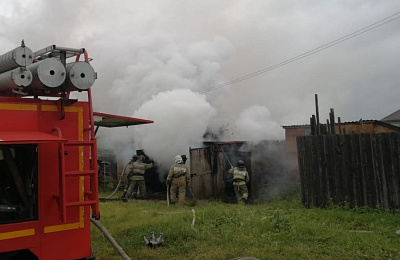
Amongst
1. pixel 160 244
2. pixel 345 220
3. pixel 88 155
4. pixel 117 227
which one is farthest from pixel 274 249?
pixel 117 227

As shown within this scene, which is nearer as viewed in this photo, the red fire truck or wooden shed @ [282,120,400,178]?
the red fire truck

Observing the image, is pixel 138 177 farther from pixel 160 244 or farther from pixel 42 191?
pixel 42 191

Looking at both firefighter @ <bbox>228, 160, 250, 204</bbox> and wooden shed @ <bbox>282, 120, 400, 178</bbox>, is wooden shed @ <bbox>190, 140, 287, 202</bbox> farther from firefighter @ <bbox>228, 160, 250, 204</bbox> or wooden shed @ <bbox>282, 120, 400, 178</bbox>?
firefighter @ <bbox>228, 160, 250, 204</bbox>

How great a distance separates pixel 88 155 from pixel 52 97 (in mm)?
690

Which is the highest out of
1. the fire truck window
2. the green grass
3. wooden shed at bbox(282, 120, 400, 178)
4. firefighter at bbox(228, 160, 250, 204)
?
wooden shed at bbox(282, 120, 400, 178)

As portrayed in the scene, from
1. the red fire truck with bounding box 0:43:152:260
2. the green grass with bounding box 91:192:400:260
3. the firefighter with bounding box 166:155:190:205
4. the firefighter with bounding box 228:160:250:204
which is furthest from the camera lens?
the firefighter with bounding box 166:155:190:205

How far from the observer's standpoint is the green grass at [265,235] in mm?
5109

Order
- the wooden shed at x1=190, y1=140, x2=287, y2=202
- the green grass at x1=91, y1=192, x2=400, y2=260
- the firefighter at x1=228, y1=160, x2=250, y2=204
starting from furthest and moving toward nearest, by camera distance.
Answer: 1. the wooden shed at x1=190, y1=140, x2=287, y2=202
2. the firefighter at x1=228, y1=160, x2=250, y2=204
3. the green grass at x1=91, y1=192, x2=400, y2=260

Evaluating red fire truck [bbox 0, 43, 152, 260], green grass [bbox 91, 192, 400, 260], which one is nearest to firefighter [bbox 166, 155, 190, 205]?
green grass [bbox 91, 192, 400, 260]

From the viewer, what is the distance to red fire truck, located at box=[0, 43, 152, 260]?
3.21 m

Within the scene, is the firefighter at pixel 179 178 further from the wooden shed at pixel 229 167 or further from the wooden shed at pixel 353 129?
the wooden shed at pixel 353 129

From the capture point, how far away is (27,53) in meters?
3.21

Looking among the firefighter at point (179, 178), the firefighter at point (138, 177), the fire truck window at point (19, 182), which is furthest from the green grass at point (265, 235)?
the firefighter at point (138, 177)

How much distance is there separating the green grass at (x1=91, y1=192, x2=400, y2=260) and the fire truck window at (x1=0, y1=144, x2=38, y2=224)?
2.34 meters
